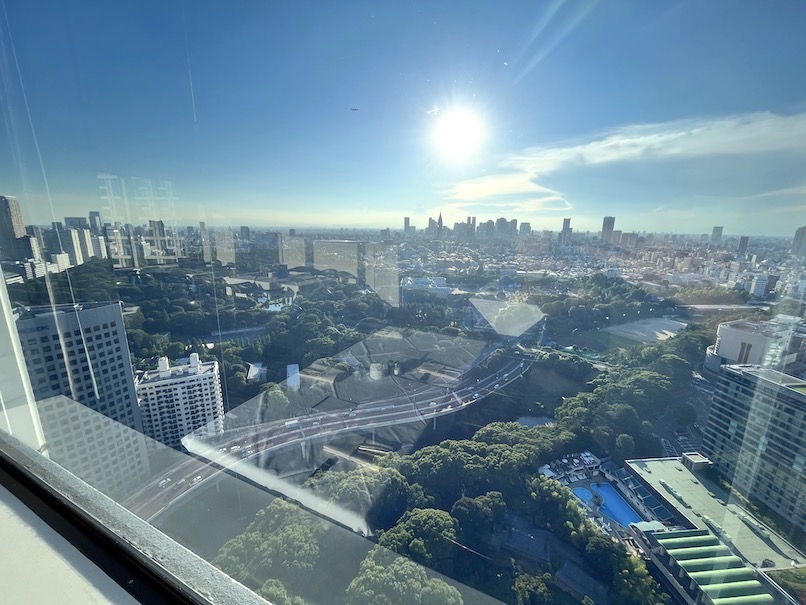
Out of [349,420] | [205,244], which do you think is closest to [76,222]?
[205,244]

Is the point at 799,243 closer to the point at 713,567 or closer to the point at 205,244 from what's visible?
the point at 713,567

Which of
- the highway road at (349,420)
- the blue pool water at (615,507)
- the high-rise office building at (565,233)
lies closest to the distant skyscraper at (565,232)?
the high-rise office building at (565,233)

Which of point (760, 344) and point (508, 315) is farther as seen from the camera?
point (508, 315)

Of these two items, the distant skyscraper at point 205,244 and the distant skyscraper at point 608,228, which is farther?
the distant skyscraper at point 205,244

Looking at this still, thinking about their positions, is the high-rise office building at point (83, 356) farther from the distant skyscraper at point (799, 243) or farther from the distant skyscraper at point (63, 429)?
the distant skyscraper at point (799, 243)

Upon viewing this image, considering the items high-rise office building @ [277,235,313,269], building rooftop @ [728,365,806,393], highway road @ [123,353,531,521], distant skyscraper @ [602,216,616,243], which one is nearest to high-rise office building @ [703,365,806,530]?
building rooftop @ [728,365,806,393]

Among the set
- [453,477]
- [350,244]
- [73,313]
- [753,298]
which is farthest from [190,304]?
[753,298]
